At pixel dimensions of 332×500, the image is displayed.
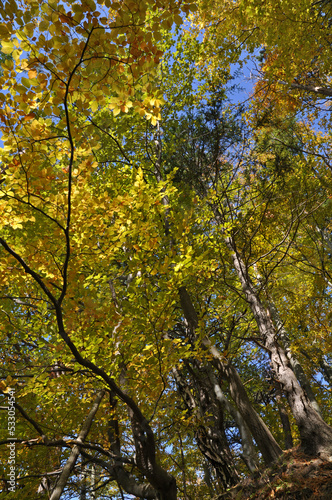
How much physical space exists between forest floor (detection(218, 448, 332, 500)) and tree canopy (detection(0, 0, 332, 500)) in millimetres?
151

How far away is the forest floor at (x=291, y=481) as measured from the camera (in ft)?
9.84

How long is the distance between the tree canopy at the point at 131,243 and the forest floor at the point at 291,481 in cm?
15

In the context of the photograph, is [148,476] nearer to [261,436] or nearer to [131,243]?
[261,436]

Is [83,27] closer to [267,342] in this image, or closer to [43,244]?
[43,244]

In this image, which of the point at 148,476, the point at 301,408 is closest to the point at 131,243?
the point at 148,476

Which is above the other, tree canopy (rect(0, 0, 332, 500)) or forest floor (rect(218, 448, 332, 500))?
tree canopy (rect(0, 0, 332, 500))

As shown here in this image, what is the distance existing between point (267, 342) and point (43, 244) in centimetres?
323

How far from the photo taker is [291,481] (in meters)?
3.24

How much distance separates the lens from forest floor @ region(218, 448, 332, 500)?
3000 millimetres

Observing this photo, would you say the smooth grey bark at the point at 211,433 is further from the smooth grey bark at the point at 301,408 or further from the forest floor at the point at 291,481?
the smooth grey bark at the point at 301,408

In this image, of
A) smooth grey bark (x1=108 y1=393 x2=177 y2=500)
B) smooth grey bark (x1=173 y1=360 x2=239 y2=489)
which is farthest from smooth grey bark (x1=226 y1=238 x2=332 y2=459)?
smooth grey bark (x1=108 y1=393 x2=177 y2=500)

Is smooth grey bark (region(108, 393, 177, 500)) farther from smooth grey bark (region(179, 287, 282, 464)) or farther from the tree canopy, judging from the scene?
smooth grey bark (region(179, 287, 282, 464))

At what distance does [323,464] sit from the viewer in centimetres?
322

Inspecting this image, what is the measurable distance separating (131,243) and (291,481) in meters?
3.20
